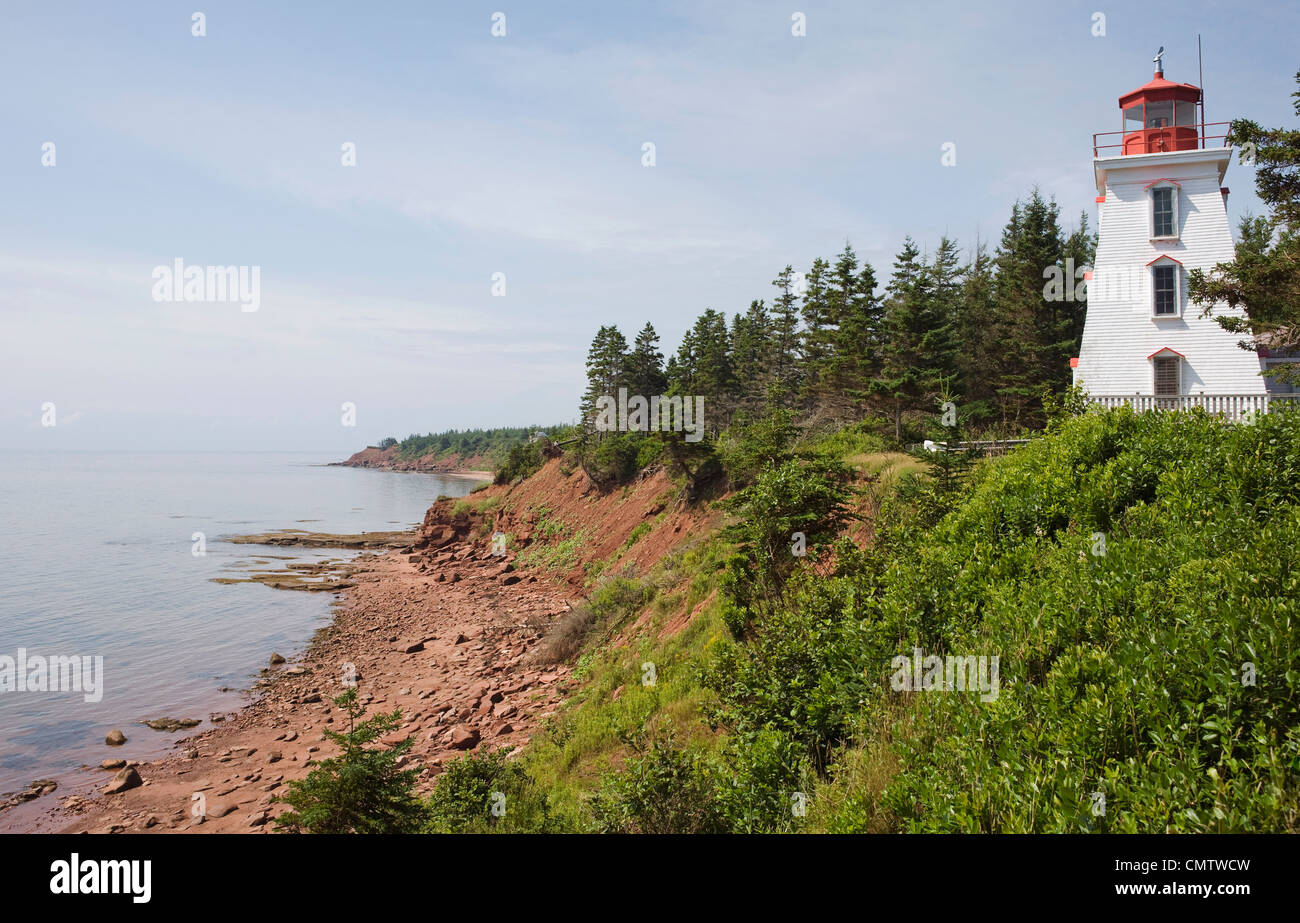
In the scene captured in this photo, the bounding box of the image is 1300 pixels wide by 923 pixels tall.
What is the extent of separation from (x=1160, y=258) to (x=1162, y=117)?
4.63 metres

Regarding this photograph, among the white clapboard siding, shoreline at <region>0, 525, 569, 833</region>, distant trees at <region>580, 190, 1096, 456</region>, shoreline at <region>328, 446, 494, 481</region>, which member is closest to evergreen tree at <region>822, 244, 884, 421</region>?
distant trees at <region>580, 190, 1096, 456</region>

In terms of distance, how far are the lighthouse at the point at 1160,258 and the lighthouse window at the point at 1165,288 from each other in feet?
Answer: 0.08

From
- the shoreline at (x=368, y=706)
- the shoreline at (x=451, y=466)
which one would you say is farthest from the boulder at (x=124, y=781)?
the shoreline at (x=451, y=466)

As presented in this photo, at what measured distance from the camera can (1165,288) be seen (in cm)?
2139

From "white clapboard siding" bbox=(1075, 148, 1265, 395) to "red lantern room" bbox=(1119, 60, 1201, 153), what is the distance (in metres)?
0.78

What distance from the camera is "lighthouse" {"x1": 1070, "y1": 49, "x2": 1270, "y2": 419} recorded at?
20.9 meters

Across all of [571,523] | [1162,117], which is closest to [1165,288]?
[1162,117]

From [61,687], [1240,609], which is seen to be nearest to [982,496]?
[1240,609]

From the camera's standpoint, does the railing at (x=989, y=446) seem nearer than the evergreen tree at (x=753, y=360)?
Yes

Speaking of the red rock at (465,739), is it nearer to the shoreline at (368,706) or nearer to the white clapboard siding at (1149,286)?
the shoreline at (368,706)

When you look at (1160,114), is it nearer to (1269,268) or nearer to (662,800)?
(1269,268)

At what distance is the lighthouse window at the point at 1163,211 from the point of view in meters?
21.5

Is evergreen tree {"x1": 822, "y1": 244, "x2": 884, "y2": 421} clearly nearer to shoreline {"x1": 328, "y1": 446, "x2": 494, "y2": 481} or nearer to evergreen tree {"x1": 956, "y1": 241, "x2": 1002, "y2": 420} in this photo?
evergreen tree {"x1": 956, "y1": 241, "x2": 1002, "y2": 420}
